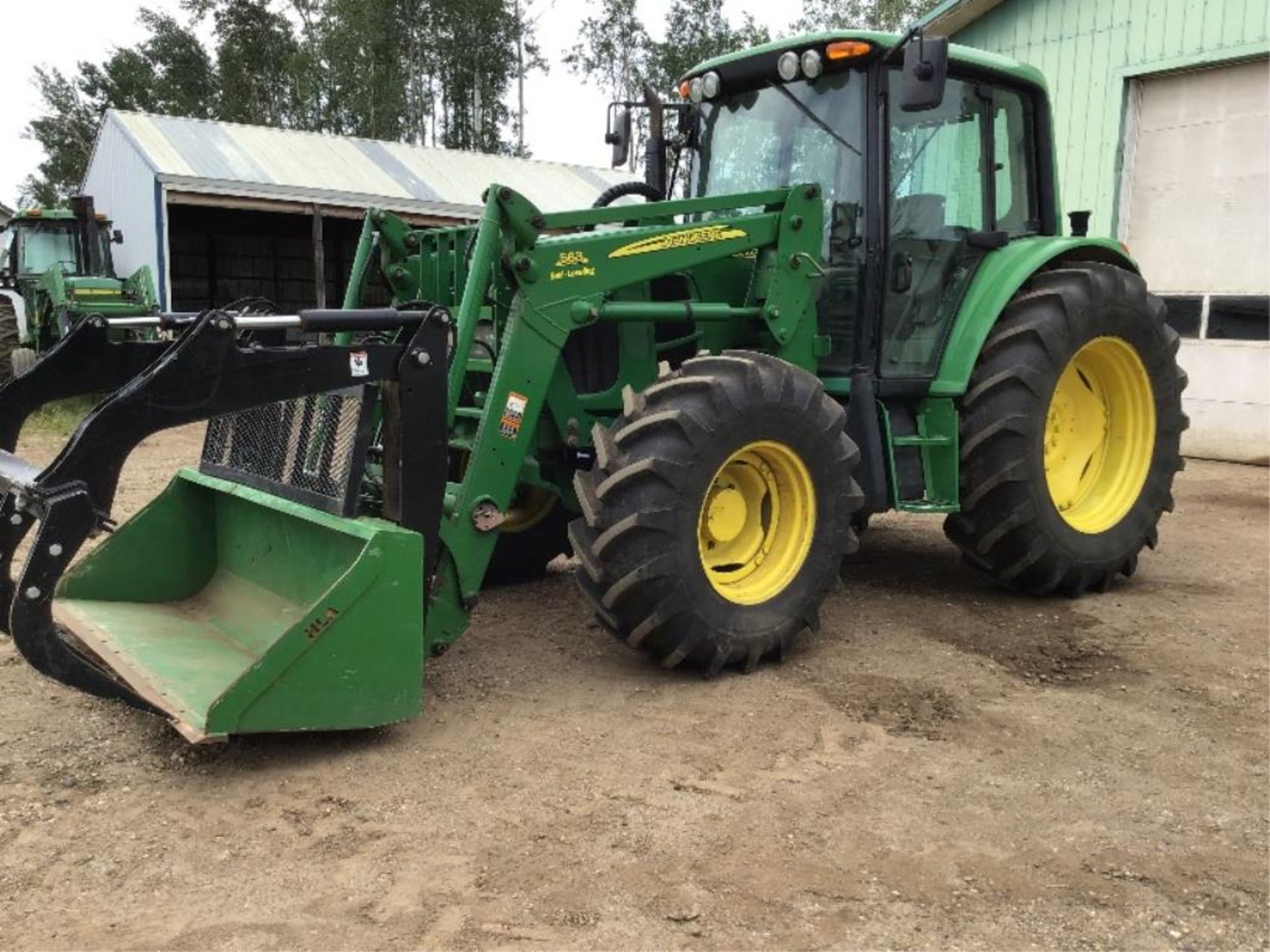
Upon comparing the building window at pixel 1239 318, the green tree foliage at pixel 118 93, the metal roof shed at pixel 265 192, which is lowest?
the building window at pixel 1239 318

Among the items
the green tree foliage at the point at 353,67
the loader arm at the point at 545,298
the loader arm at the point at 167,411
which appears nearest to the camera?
the loader arm at the point at 167,411

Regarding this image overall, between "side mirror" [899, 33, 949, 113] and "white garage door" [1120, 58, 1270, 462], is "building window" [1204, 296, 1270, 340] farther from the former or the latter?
"side mirror" [899, 33, 949, 113]

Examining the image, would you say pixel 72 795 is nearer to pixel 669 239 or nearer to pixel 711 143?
pixel 669 239

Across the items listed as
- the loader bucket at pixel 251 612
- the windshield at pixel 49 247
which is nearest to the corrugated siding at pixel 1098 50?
the loader bucket at pixel 251 612

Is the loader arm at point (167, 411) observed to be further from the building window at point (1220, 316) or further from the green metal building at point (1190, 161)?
the green metal building at point (1190, 161)

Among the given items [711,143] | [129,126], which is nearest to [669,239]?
[711,143]

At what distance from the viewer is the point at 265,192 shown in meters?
16.0

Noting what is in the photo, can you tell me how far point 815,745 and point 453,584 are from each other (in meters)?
1.29

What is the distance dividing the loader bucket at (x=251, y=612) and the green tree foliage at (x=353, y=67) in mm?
35824

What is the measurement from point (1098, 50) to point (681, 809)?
9.95 meters

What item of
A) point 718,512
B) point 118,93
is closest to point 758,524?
point 718,512

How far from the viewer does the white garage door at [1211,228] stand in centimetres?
989

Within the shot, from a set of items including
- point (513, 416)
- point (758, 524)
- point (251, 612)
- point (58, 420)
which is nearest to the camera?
point (513, 416)

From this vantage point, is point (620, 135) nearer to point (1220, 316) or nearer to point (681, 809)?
point (681, 809)
